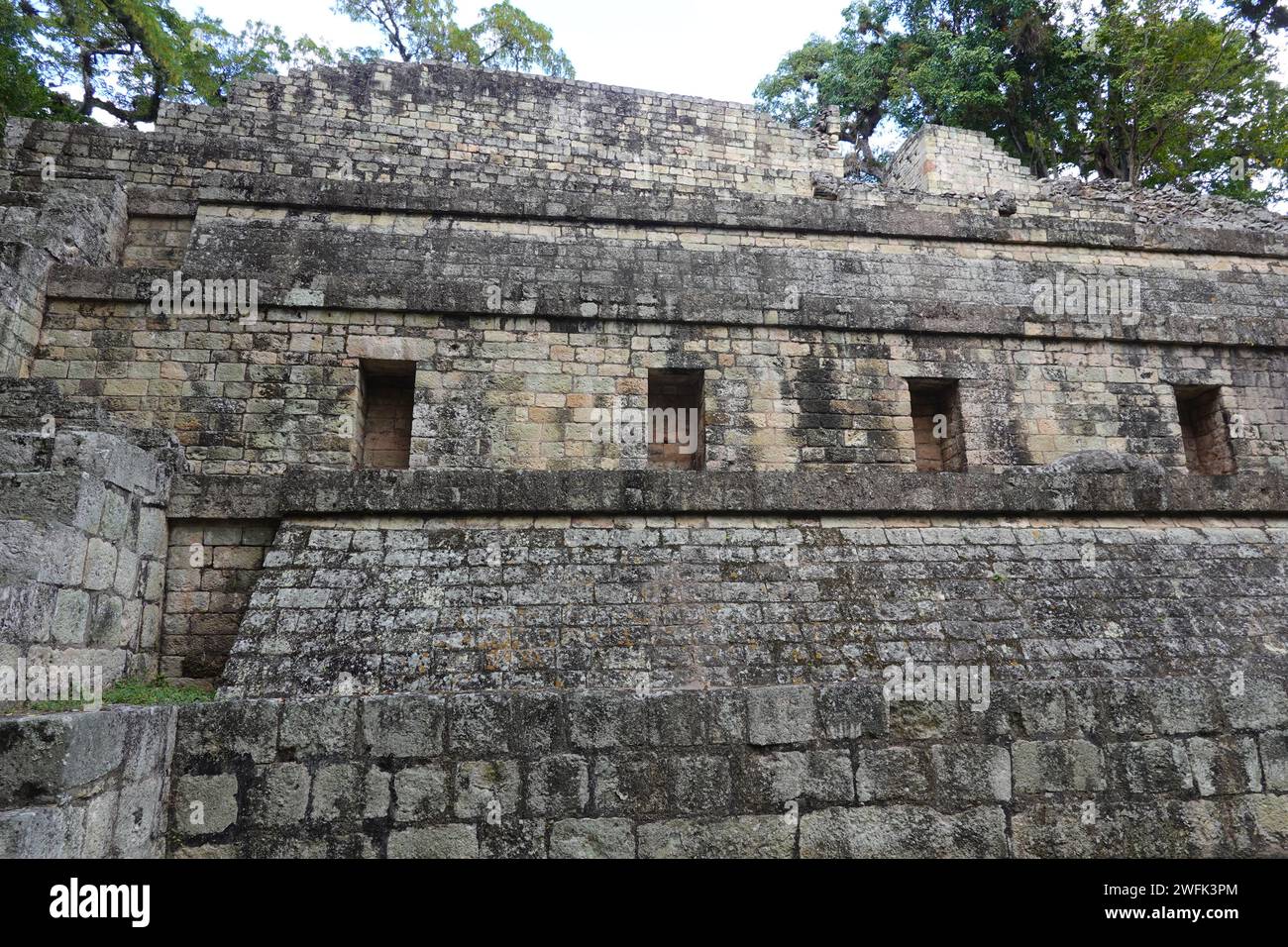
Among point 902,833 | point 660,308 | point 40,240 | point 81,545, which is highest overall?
point 40,240

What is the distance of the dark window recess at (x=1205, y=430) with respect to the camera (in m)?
8.73

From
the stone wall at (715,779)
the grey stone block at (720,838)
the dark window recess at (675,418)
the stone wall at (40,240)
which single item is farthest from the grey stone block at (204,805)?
the stone wall at (40,240)

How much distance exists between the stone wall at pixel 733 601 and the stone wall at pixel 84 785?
4.03ft

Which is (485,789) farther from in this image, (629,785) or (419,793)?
(629,785)

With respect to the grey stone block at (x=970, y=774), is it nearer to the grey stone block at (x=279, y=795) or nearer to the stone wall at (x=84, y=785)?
the grey stone block at (x=279, y=795)

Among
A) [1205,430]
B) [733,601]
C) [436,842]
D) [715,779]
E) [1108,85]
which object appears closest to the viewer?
[436,842]

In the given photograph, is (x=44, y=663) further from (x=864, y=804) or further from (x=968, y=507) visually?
(x=968, y=507)

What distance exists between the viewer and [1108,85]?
741 inches

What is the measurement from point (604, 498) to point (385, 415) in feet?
11.9

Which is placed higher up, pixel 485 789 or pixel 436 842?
pixel 485 789

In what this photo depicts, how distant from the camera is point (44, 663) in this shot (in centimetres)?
390

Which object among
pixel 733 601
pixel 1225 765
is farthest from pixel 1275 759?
pixel 733 601

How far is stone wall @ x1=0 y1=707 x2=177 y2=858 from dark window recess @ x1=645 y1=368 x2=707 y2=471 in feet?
18.2
